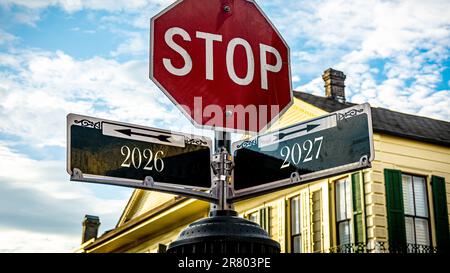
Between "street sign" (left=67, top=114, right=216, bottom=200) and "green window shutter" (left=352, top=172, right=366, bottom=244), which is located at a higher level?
"green window shutter" (left=352, top=172, right=366, bottom=244)

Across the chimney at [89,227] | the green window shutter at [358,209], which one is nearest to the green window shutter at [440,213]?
the green window shutter at [358,209]

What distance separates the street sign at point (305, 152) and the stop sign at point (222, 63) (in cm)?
14

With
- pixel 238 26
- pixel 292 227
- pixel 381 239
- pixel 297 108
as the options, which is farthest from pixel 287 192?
pixel 238 26

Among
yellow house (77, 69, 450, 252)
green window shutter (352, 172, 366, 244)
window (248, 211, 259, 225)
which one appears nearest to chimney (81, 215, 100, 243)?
window (248, 211, 259, 225)

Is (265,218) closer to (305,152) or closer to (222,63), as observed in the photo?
(222,63)

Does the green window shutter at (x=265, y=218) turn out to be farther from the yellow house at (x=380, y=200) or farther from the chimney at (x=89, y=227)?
the chimney at (x=89, y=227)

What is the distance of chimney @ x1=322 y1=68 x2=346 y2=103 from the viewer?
17203 millimetres

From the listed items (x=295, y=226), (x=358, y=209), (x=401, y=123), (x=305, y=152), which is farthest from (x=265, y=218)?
(x=305, y=152)

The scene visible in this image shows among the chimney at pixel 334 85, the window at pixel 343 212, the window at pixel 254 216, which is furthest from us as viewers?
the chimney at pixel 334 85

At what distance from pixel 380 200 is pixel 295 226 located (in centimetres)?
244

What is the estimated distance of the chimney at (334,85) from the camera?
56.4 feet

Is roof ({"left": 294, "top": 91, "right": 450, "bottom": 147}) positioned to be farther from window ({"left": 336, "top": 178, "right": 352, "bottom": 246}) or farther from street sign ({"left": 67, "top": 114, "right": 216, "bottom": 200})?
street sign ({"left": 67, "top": 114, "right": 216, "bottom": 200})

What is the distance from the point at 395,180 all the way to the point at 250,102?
1122 cm

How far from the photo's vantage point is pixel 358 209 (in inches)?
527
